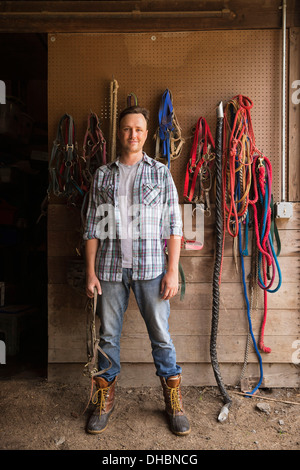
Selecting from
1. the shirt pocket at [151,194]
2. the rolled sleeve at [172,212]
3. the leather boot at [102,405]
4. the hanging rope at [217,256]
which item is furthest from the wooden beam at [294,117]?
the leather boot at [102,405]

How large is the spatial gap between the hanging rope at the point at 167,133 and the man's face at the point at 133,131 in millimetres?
332

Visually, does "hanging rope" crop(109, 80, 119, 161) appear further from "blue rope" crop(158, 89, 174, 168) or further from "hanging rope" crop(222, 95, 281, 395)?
"hanging rope" crop(222, 95, 281, 395)

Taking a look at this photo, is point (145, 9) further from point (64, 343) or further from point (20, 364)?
point (20, 364)

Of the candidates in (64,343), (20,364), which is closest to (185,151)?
(64,343)

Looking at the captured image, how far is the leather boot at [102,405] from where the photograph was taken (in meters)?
2.05

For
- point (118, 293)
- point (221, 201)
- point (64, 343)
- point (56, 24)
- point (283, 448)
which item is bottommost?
point (283, 448)

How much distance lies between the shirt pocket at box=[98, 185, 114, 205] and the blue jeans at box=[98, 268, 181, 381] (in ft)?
1.43

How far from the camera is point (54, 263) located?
102 inches

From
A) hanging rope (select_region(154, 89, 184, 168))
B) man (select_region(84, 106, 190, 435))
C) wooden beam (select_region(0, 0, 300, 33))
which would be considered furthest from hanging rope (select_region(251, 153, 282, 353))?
wooden beam (select_region(0, 0, 300, 33))

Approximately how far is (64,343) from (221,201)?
156cm

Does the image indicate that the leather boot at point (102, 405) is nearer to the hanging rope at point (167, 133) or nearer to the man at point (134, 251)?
the man at point (134, 251)

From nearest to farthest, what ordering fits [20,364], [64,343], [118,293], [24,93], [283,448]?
[283,448] → [118,293] → [64,343] → [20,364] → [24,93]

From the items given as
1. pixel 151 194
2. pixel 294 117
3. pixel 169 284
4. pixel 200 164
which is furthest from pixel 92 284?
pixel 294 117

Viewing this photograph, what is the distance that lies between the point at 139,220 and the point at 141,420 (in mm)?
1249
